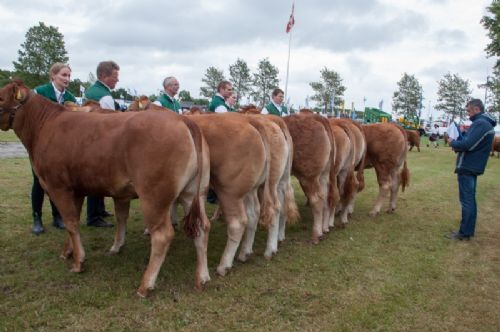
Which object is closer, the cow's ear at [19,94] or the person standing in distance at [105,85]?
the cow's ear at [19,94]

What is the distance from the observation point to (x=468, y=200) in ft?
20.3

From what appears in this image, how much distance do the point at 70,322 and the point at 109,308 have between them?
1.15ft

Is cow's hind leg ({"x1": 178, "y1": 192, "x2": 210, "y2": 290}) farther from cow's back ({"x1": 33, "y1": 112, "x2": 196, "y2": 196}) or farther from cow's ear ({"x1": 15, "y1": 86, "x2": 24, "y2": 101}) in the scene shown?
cow's ear ({"x1": 15, "y1": 86, "x2": 24, "y2": 101})

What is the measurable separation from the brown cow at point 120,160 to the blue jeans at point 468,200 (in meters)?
4.41

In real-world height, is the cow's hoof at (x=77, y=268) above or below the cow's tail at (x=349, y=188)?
below

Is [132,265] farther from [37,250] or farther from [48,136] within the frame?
[48,136]

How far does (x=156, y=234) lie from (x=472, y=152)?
5.02 m

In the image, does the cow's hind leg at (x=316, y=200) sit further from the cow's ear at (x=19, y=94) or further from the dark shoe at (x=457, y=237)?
the cow's ear at (x=19, y=94)

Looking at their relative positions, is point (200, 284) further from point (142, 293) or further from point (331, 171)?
point (331, 171)

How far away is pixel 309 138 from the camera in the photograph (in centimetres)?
588

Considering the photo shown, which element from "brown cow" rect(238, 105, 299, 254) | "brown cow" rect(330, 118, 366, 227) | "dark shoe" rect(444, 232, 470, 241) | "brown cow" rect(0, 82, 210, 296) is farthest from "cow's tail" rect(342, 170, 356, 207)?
"brown cow" rect(0, 82, 210, 296)

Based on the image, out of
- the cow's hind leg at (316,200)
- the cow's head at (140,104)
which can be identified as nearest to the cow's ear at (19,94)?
the cow's head at (140,104)

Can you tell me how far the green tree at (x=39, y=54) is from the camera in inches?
1649

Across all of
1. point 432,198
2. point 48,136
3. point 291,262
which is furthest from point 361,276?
point 432,198
